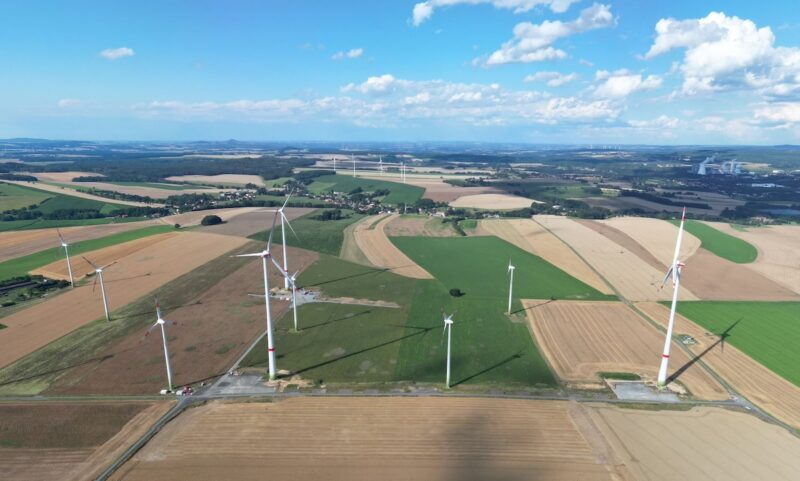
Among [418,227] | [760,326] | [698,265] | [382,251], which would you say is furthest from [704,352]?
[418,227]

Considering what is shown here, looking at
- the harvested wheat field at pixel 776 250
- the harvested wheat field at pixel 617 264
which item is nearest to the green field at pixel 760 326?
the harvested wheat field at pixel 617 264

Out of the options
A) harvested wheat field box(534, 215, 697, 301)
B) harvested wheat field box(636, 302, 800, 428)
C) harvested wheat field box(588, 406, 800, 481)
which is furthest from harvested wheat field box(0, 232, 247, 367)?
harvested wheat field box(534, 215, 697, 301)

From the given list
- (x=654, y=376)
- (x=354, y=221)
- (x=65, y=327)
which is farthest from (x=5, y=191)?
(x=654, y=376)

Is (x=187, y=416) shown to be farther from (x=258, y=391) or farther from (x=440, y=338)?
(x=440, y=338)

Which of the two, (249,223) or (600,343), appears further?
(249,223)

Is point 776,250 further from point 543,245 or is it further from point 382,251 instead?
point 382,251
